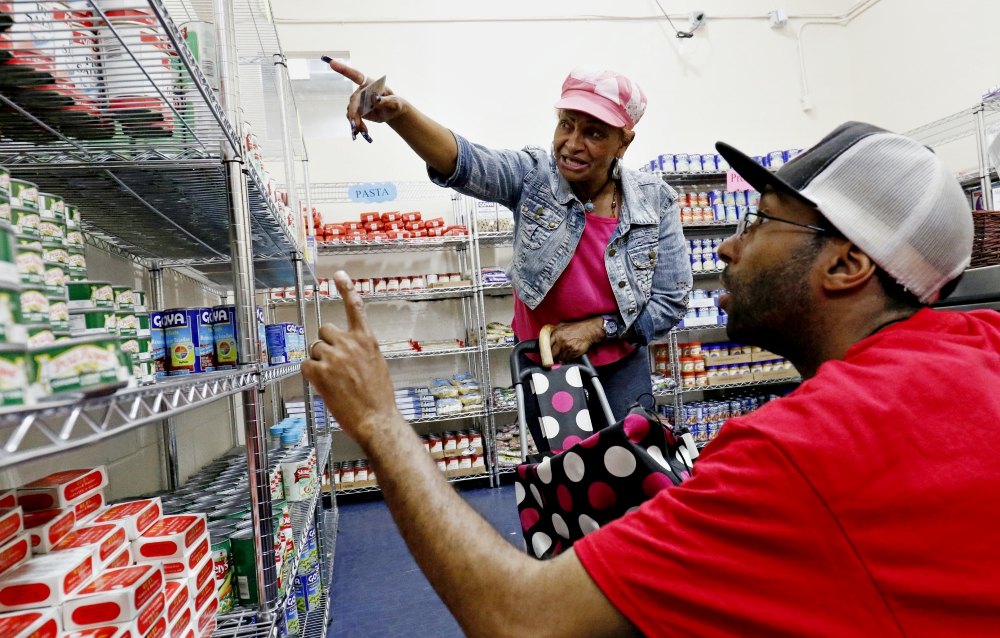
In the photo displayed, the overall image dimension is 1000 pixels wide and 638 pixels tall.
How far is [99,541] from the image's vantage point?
105 centimetres

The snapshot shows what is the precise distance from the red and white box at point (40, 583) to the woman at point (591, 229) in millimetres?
1168

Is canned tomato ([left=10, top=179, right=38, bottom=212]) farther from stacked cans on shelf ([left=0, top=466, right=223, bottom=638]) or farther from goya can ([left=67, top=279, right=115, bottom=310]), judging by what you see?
stacked cans on shelf ([left=0, top=466, right=223, bottom=638])

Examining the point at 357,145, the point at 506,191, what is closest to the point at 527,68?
the point at 357,145

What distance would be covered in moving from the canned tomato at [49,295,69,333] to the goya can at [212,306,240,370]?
730mm

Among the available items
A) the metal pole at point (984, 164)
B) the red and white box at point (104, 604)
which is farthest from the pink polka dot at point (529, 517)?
the metal pole at point (984, 164)

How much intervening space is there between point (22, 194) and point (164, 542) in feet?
2.29

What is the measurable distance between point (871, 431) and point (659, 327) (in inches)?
50.1

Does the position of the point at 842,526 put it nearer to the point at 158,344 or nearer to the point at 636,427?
the point at 636,427

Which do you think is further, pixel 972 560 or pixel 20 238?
pixel 20 238

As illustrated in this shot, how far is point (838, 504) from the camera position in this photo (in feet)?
2.09

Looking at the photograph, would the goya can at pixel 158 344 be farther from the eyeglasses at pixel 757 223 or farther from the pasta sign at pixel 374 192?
the pasta sign at pixel 374 192

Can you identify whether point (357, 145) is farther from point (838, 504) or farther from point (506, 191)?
point (838, 504)

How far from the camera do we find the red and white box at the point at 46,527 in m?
1.00

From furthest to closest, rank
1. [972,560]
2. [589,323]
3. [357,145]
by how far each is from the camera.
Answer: [357,145] < [589,323] < [972,560]
